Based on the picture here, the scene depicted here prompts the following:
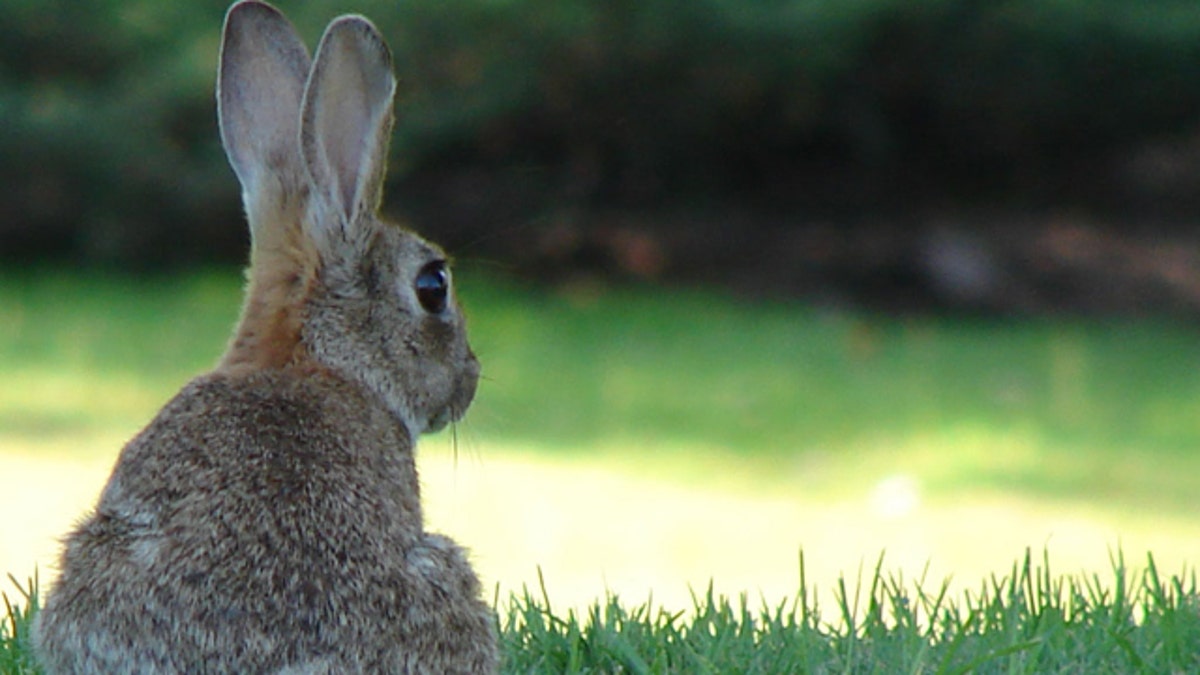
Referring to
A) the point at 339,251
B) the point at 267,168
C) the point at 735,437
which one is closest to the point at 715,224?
the point at 735,437

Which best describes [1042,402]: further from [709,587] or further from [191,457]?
[191,457]

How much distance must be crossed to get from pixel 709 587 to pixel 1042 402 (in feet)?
17.7

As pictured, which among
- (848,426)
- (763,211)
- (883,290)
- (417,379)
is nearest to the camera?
(417,379)

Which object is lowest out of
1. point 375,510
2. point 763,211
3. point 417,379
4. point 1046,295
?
point 375,510

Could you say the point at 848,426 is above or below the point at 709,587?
above

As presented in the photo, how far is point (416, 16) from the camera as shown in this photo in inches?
408

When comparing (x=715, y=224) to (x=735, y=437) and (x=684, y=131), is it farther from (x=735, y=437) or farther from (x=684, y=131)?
(x=735, y=437)

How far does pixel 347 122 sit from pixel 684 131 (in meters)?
7.86

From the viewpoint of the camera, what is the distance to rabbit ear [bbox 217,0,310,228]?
11.5 feet

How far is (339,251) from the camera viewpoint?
3367mm

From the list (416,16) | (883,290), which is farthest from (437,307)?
(883,290)

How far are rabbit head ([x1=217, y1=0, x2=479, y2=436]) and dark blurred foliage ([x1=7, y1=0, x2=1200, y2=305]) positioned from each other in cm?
660

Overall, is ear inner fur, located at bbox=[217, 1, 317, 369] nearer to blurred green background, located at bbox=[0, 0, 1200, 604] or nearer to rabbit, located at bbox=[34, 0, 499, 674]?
rabbit, located at bbox=[34, 0, 499, 674]

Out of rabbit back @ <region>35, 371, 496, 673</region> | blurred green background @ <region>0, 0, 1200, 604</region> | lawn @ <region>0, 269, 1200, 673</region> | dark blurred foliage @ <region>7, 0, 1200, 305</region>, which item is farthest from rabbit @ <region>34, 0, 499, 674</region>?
dark blurred foliage @ <region>7, 0, 1200, 305</region>
